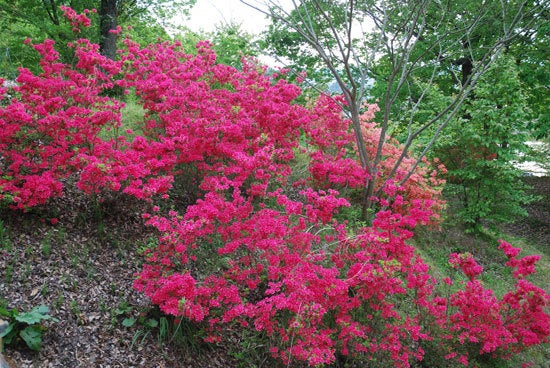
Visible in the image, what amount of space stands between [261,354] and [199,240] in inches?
58.4

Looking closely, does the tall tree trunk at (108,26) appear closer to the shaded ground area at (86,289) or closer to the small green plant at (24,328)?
the shaded ground area at (86,289)

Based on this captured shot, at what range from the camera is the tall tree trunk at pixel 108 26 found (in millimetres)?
9117

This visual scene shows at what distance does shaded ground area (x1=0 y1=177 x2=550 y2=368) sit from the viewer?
338cm

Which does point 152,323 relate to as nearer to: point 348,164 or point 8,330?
point 8,330

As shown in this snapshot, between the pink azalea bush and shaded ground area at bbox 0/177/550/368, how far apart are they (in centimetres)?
28

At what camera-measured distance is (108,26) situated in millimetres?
9164

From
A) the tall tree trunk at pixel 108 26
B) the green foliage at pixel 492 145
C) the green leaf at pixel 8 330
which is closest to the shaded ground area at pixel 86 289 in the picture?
the green leaf at pixel 8 330

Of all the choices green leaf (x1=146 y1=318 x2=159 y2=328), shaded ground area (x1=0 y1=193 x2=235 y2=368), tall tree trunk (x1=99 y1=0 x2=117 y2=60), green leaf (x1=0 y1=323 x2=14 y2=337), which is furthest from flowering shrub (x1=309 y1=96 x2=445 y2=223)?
tall tree trunk (x1=99 y1=0 x2=117 y2=60)

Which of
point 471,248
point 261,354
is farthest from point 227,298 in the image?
point 471,248

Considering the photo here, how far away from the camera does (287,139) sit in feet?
19.8

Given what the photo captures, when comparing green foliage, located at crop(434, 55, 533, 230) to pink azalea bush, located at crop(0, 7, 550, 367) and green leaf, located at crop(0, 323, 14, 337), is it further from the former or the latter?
green leaf, located at crop(0, 323, 14, 337)

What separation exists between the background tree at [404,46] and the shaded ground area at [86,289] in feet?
10.5


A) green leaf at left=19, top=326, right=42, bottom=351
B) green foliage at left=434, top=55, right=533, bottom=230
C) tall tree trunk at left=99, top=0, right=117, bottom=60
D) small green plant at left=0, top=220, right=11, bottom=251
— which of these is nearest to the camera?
green leaf at left=19, top=326, right=42, bottom=351

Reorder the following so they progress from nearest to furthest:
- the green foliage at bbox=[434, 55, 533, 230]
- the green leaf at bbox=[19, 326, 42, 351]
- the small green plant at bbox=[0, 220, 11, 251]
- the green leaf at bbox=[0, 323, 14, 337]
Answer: the green leaf at bbox=[0, 323, 14, 337] < the green leaf at bbox=[19, 326, 42, 351] < the small green plant at bbox=[0, 220, 11, 251] < the green foliage at bbox=[434, 55, 533, 230]
